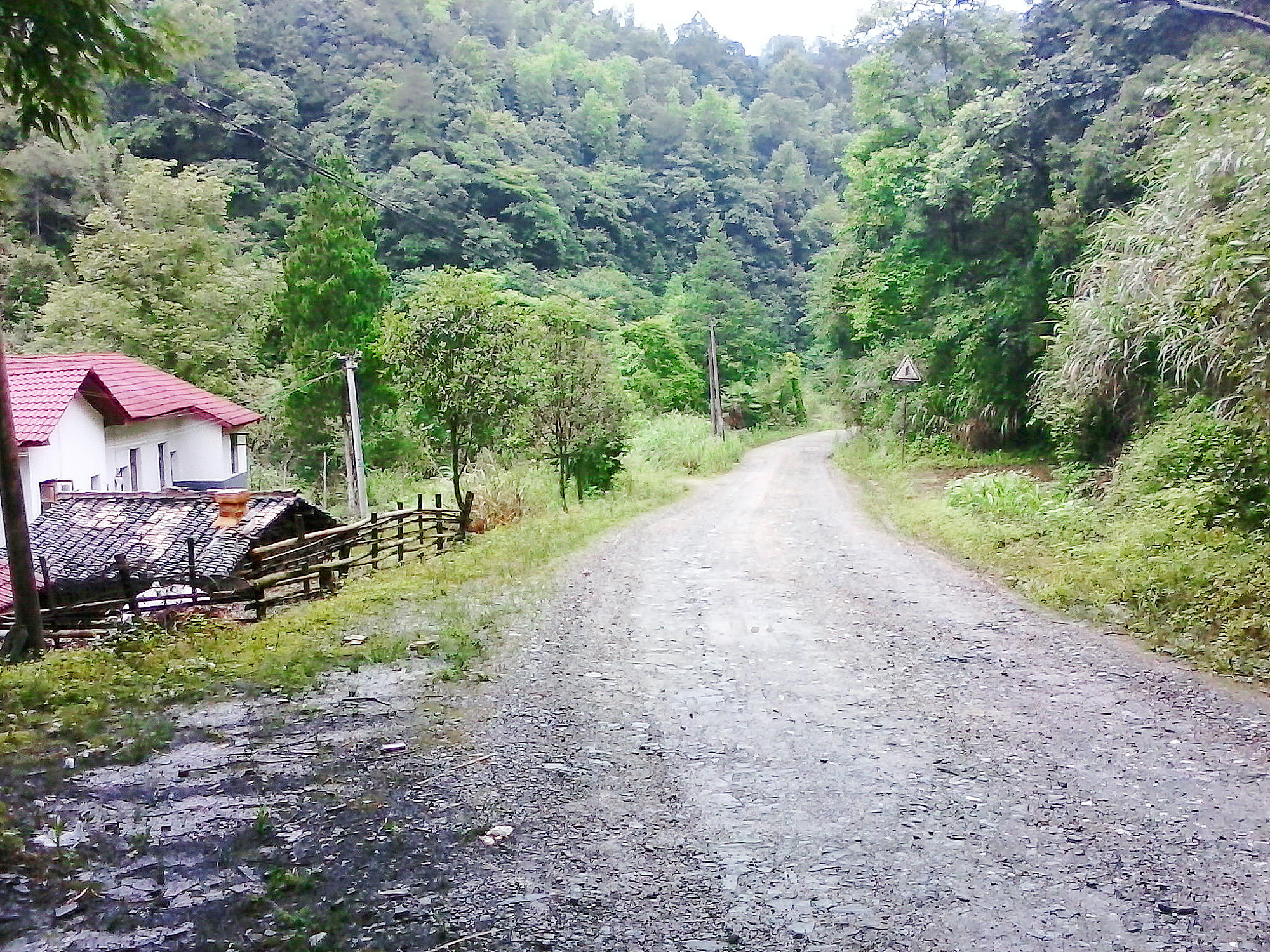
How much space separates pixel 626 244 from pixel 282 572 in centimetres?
4739

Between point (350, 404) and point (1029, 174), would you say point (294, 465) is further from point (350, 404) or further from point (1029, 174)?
point (1029, 174)

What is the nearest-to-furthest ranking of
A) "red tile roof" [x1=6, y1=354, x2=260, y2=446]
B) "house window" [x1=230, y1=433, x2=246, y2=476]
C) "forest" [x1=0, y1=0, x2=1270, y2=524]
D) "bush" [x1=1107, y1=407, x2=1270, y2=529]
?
1. "bush" [x1=1107, y1=407, x2=1270, y2=529]
2. "forest" [x1=0, y1=0, x2=1270, y2=524]
3. "red tile roof" [x1=6, y1=354, x2=260, y2=446]
4. "house window" [x1=230, y1=433, x2=246, y2=476]

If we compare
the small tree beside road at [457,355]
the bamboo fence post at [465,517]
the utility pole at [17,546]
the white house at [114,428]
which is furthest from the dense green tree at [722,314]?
the utility pole at [17,546]

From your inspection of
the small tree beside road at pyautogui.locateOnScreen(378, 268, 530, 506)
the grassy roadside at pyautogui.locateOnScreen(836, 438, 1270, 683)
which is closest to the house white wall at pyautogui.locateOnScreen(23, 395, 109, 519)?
the small tree beside road at pyautogui.locateOnScreen(378, 268, 530, 506)

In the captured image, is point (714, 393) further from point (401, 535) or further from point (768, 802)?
point (768, 802)

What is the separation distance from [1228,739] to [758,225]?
6035 centimetres

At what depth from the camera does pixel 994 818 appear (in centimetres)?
473

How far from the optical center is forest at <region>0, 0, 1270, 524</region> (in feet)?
39.3

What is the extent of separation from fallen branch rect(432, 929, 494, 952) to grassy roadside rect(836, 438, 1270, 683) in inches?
224

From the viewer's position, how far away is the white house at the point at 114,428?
62.7ft

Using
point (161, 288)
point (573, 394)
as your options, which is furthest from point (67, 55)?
point (161, 288)

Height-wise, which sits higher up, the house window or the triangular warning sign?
the triangular warning sign

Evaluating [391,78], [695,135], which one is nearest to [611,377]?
[391,78]

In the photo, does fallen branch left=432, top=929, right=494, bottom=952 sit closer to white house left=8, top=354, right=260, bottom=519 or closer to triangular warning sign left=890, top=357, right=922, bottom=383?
white house left=8, top=354, right=260, bottom=519
